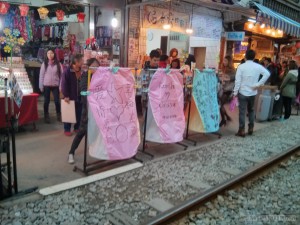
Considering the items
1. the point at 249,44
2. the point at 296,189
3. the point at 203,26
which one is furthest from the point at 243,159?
the point at 249,44

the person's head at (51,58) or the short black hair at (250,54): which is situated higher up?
the short black hair at (250,54)

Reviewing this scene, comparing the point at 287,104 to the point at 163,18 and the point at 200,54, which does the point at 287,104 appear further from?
the point at 163,18

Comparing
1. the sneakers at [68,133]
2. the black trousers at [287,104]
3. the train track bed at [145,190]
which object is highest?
the black trousers at [287,104]

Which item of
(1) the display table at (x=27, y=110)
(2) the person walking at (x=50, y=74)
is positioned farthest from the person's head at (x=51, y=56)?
(1) the display table at (x=27, y=110)

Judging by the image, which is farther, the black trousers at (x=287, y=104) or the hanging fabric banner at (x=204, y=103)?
the black trousers at (x=287, y=104)

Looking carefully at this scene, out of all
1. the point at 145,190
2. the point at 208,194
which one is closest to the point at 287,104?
Answer: the point at 208,194

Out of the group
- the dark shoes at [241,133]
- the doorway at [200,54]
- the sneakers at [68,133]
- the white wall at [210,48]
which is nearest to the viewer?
the sneakers at [68,133]

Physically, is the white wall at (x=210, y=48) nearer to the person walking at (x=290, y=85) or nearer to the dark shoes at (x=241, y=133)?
the person walking at (x=290, y=85)

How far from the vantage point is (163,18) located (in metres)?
9.61

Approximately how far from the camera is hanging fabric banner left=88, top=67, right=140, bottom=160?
4.52 meters

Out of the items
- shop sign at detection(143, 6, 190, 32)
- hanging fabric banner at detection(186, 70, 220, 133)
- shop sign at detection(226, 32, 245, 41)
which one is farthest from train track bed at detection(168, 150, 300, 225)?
shop sign at detection(226, 32, 245, 41)

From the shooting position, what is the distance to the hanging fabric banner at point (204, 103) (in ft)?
21.4

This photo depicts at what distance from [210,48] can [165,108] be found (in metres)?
7.71

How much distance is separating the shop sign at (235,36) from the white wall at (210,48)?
0.59 m
